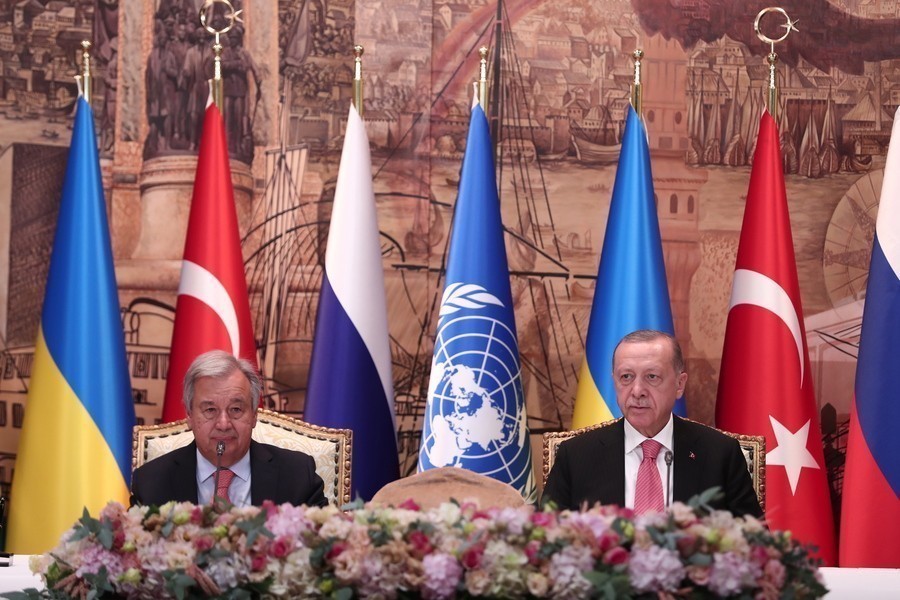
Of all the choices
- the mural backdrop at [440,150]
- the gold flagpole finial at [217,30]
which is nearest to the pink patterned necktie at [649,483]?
the mural backdrop at [440,150]

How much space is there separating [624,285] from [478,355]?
668mm

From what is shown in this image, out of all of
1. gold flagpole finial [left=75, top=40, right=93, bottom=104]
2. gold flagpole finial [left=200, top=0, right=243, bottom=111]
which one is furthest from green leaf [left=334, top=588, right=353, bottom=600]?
gold flagpole finial [left=75, top=40, right=93, bottom=104]

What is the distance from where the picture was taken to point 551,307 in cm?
558

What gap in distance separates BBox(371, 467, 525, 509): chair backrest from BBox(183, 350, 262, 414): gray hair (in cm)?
90

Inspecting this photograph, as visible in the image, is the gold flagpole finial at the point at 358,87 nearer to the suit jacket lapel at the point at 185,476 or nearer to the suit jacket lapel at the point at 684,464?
the suit jacket lapel at the point at 185,476

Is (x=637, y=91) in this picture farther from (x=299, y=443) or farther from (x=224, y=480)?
(x=224, y=480)

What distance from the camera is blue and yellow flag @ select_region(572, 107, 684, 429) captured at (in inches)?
196

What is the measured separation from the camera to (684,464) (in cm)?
357

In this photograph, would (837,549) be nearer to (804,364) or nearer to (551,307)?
(804,364)

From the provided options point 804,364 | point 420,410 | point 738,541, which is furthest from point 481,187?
point 738,541

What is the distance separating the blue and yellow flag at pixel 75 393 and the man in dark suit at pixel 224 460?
136 centimetres

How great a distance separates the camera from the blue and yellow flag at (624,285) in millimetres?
4969

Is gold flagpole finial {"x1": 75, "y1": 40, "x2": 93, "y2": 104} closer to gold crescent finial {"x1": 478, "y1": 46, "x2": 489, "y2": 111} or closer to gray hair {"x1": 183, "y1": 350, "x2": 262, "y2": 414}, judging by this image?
gold crescent finial {"x1": 478, "y1": 46, "x2": 489, "y2": 111}

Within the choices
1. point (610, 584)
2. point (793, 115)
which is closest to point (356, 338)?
point (793, 115)
